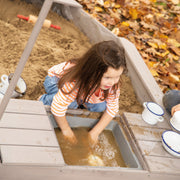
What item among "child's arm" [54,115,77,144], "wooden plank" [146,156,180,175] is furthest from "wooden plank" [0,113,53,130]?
"wooden plank" [146,156,180,175]

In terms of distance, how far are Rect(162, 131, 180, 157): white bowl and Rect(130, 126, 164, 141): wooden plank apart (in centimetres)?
5

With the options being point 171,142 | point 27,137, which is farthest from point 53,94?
point 171,142

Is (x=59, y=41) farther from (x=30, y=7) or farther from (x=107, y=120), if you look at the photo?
(x=107, y=120)

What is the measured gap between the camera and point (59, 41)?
8.27 feet

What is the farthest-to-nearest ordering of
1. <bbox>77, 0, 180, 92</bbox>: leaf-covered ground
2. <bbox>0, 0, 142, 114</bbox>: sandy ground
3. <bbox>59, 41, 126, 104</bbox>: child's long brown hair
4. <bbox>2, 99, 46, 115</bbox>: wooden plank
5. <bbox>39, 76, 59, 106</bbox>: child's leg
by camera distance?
<bbox>77, 0, 180, 92</bbox>: leaf-covered ground < <bbox>0, 0, 142, 114</bbox>: sandy ground < <bbox>39, 76, 59, 106</bbox>: child's leg < <bbox>2, 99, 46, 115</bbox>: wooden plank < <bbox>59, 41, 126, 104</bbox>: child's long brown hair

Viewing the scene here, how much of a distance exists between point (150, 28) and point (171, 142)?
6.96 feet

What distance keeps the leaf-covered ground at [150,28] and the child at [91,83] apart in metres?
1.04

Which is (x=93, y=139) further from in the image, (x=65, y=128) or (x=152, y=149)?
(x=152, y=149)

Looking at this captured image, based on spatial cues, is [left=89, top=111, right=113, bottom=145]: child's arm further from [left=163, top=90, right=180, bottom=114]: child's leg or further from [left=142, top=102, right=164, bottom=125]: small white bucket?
[left=163, top=90, right=180, bottom=114]: child's leg

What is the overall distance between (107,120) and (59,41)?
1224 millimetres

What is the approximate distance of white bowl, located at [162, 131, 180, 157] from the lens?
1453 mm

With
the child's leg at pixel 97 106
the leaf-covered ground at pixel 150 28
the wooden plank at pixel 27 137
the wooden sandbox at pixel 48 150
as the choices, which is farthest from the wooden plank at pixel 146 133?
the leaf-covered ground at pixel 150 28

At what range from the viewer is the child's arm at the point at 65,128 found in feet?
4.83

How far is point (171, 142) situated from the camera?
1539 mm
